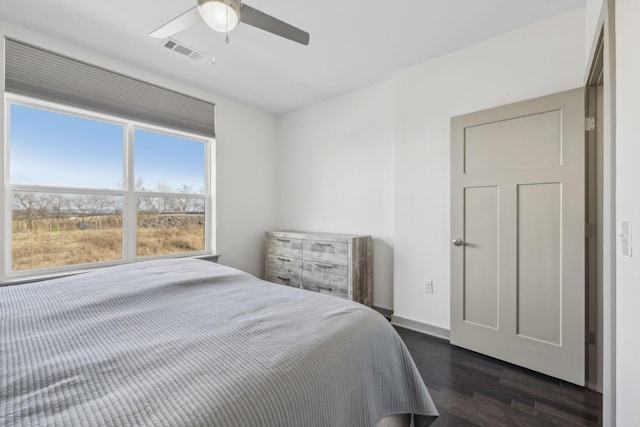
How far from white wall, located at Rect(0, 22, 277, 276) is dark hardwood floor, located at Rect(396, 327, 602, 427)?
243cm

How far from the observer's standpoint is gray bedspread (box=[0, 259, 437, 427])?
66cm

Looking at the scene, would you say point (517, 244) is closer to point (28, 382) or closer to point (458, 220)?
point (458, 220)

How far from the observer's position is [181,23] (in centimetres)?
158

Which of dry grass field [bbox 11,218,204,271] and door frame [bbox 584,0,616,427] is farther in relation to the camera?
dry grass field [bbox 11,218,204,271]

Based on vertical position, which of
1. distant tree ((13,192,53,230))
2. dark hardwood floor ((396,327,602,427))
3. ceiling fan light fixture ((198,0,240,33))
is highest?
ceiling fan light fixture ((198,0,240,33))

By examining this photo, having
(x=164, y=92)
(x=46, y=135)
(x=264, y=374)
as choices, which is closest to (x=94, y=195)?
(x=46, y=135)

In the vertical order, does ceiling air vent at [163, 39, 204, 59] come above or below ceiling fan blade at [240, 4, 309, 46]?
above

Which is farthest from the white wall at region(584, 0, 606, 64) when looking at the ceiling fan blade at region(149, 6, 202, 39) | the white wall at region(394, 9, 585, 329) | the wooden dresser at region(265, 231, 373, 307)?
the wooden dresser at region(265, 231, 373, 307)

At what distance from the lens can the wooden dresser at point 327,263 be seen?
2980 millimetres

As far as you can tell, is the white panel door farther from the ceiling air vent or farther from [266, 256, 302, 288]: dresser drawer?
the ceiling air vent

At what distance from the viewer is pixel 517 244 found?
2.16 meters

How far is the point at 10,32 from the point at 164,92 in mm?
1110

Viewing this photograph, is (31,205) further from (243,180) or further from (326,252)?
(326,252)

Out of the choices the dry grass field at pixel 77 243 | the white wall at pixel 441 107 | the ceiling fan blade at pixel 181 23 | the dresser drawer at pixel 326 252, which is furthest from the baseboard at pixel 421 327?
the ceiling fan blade at pixel 181 23
